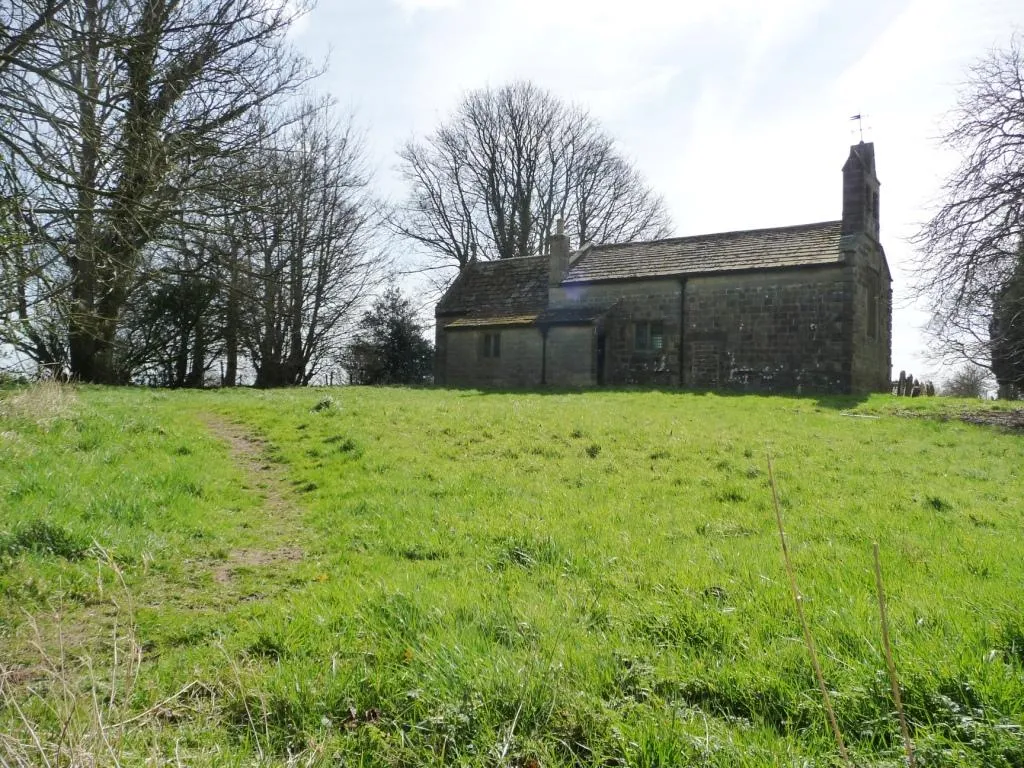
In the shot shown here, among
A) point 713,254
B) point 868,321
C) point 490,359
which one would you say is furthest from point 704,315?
point 490,359

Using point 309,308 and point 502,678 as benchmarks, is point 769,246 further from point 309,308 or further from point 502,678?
point 502,678

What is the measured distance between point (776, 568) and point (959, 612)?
115 cm

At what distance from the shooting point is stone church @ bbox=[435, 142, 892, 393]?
68.3 ft

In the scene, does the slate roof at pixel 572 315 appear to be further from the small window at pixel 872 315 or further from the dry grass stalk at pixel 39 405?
the dry grass stalk at pixel 39 405

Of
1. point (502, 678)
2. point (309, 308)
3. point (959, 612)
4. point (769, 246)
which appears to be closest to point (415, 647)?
point (502, 678)

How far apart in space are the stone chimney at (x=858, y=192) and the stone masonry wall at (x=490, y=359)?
11905mm

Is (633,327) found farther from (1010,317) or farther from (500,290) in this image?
(1010,317)

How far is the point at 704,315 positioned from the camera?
22828 millimetres

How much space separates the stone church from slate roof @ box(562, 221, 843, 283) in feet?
0.20

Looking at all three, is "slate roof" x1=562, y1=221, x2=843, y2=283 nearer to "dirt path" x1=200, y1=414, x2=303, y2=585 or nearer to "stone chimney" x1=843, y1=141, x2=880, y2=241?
"stone chimney" x1=843, y1=141, x2=880, y2=241

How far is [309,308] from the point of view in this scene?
94.2 ft

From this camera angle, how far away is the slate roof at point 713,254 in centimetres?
2153

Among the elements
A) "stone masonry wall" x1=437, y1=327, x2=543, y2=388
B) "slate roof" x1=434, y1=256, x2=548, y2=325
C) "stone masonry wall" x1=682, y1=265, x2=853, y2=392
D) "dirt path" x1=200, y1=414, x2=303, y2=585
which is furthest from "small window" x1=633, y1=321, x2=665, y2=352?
"dirt path" x1=200, y1=414, x2=303, y2=585

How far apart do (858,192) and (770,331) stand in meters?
5.60
